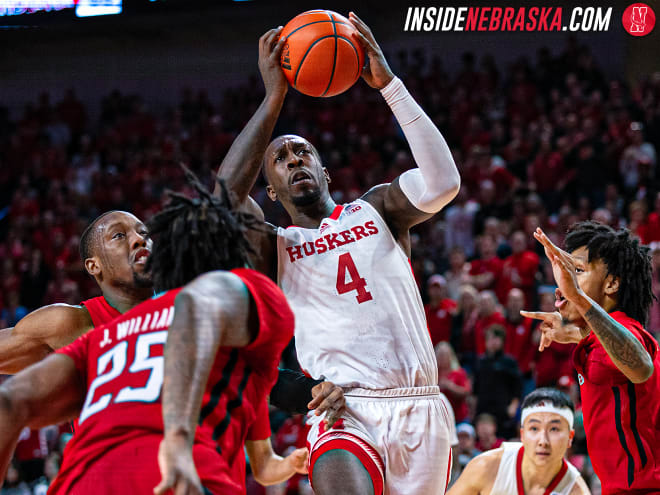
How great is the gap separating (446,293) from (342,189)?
354 cm

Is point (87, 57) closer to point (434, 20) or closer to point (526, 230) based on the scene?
point (434, 20)

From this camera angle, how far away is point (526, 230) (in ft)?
35.0

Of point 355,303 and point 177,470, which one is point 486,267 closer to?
point 355,303

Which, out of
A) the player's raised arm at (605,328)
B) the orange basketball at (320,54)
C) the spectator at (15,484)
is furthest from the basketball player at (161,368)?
the spectator at (15,484)

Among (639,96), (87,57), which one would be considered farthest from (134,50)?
(639,96)

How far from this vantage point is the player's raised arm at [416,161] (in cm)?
388

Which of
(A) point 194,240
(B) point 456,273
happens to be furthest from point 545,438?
(B) point 456,273

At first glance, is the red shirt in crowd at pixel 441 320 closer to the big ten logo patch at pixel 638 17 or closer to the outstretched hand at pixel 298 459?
the big ten logo patch at pixel 638 17

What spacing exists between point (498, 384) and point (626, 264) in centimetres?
446

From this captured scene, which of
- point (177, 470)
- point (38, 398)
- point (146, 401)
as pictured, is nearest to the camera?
point (177, 470)

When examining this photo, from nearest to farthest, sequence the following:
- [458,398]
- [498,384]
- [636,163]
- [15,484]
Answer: [498,384], [458,398], [15,484], [636,163]

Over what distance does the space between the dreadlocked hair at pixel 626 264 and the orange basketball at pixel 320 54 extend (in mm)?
1487

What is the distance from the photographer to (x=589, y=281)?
4.23 m

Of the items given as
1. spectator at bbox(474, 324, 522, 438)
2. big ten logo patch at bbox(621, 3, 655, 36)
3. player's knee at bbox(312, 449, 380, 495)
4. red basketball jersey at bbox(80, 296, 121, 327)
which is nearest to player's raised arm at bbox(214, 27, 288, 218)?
red basketball jersey at bbox(80, 296, 121, 327)
